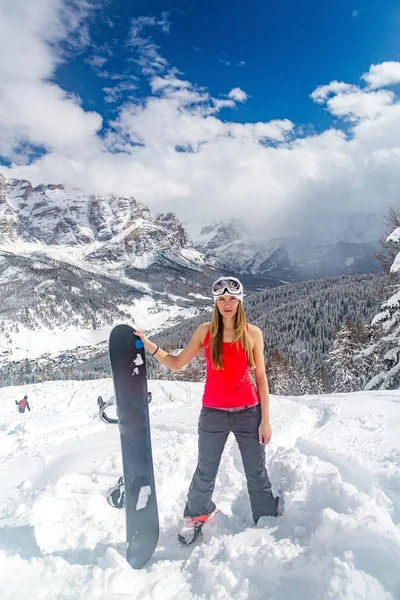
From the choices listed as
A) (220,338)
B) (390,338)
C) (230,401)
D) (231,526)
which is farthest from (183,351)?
(390,338)

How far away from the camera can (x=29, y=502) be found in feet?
13.4

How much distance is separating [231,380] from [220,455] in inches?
32.2

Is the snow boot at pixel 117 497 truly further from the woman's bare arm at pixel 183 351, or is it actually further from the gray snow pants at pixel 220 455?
the woman's bare arm at pixel 183 351

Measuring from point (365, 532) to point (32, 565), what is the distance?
9.12 feet

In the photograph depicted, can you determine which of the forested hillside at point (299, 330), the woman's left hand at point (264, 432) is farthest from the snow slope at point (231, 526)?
the forested hillside at point (299, 330)

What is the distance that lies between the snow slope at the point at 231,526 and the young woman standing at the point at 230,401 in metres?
0.27

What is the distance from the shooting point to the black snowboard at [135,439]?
3.39 metres

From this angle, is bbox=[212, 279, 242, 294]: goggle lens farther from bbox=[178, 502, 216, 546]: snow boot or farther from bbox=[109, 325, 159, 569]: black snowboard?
bbox=[178, 502, 216, 546]: snow boot

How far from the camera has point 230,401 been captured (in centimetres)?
346

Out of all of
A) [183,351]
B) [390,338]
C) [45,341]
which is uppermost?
[183,351]

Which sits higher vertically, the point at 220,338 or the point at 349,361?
the point at 220,338

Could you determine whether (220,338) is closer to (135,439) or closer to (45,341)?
(135,439)

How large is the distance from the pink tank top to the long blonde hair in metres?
0.04

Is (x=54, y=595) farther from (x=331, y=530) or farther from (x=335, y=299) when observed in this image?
(x=335, y=299)
